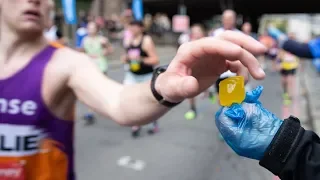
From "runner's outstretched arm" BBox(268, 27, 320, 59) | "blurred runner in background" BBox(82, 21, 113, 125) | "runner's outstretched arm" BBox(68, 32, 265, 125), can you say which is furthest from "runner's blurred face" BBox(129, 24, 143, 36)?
"runner's outstretched arm" BBox(68, 32, 265, 125)

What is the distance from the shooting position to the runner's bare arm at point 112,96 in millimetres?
1608

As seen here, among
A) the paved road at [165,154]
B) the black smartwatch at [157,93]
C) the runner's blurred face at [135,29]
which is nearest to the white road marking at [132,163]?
the paved road at [165,154]

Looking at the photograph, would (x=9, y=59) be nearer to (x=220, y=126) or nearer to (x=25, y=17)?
(x=25, y=17)

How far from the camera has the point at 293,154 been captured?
1.43 m

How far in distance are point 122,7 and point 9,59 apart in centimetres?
3415

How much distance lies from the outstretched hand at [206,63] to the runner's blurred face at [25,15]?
78cm

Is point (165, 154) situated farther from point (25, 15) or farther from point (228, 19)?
point (25, 15)

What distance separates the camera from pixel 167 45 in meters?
36.4

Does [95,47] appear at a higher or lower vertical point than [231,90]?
lower

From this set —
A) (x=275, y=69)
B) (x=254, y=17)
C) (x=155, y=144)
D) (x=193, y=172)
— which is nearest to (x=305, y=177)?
(x=193, y=172)

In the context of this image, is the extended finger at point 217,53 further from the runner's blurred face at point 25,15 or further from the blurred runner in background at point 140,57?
the blurred runner in background at point 140,57

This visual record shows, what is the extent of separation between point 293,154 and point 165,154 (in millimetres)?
4500

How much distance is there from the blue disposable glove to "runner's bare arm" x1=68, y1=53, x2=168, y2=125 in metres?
0.22

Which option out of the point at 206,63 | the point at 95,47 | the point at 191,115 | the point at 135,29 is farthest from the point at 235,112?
the point at 95,47
